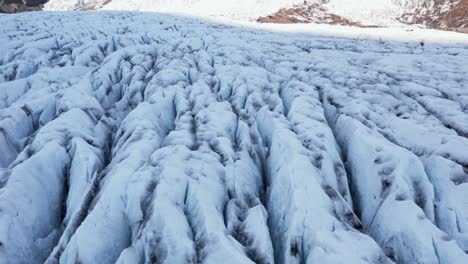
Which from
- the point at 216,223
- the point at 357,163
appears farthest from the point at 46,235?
the point at 357,163

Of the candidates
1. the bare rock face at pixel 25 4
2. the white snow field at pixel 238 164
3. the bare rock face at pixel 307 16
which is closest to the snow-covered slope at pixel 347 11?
A: the bare rock face at pixel 307 16

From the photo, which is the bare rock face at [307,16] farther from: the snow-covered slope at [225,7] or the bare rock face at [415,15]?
the snow-covered slope at [225,7]

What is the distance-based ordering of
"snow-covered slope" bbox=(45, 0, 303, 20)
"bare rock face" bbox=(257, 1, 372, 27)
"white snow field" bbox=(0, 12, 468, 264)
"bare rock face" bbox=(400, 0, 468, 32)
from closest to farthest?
"white snow field" bbox=(0, 12, 468, 264) < "bare rock face" bbox=(400, 0, 468, 32) < "bare rock face" bbox=(257, 1, 372, 27) < "snow-covered slope" bbox=(45, 0, 303, 20)

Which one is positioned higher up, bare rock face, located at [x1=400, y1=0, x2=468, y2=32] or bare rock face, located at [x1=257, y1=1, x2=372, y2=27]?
bare rock face, located at [x1=400, y1=0, x2=468, y2=32]

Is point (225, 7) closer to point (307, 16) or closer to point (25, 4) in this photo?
point (307, 16)

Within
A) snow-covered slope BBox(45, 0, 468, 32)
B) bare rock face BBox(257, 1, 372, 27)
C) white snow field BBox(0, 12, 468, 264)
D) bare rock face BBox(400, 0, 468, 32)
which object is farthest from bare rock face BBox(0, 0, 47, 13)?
white snow field BBox(0, 12, 468, 264)

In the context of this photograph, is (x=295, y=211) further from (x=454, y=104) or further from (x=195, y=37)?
(x=195, y=37)

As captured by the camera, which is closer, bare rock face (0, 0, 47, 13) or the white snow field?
the white snow field

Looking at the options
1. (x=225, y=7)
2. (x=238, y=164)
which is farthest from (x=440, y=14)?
(x=238, y=164)

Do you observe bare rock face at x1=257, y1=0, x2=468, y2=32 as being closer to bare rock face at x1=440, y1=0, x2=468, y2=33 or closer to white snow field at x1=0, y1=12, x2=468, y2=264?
bare rock face at x1=440, y1=0, x2=468, y2=33
